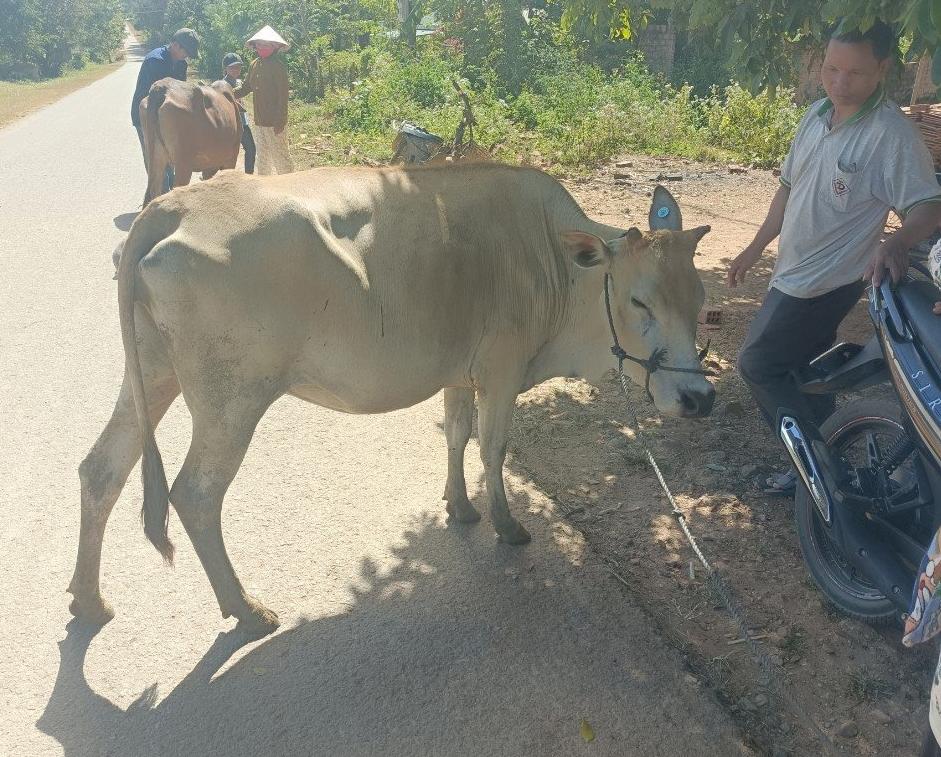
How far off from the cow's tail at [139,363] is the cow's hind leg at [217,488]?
10 cm

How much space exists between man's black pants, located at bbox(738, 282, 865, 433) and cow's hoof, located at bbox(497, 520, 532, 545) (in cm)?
128

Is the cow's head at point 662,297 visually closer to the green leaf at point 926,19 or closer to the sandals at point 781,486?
the green leaf at point 926,19

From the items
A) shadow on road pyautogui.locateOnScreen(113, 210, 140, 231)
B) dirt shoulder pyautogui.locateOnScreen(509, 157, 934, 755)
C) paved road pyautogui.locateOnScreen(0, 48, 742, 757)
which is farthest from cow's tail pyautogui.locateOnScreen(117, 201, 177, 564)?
shadow on road pyautogui.locateOnScreen(113, 210, 140, 231)

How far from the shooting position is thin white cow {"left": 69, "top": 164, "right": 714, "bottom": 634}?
3.19 m

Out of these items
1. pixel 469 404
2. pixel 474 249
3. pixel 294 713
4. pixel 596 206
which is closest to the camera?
pixel 294 713

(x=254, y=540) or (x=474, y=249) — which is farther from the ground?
(x=474, y=249)

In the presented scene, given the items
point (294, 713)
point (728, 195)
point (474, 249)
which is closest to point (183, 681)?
point (294, 713)

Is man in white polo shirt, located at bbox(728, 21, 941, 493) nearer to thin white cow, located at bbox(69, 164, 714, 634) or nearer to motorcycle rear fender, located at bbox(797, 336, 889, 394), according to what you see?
motorcycle rear fender, located at bbox(797, 336, 889, 394)

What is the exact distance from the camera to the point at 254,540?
4082mm

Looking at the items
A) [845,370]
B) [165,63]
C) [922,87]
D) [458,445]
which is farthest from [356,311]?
[922,87]

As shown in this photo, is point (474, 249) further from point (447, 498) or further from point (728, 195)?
point (728, 195)

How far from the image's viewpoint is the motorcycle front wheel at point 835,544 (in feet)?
11.4

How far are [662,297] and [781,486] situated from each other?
62.7 inches

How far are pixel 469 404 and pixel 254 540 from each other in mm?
1226
